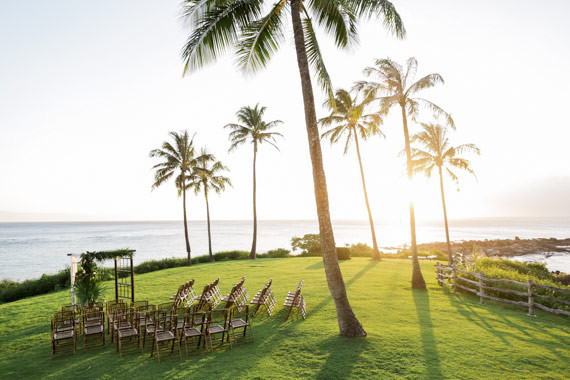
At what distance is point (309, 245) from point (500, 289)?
2215 cm

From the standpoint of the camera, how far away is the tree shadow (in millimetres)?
5324

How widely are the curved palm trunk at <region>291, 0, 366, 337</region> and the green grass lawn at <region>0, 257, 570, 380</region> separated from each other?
416 mm

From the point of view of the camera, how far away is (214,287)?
421 inches

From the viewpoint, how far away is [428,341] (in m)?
6.86

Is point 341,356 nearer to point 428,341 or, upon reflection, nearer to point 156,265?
point 428,341

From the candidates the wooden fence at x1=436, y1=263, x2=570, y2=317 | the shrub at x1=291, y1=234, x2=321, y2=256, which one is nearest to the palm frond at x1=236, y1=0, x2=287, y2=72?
the wooden fence at x1=436, y1=263, x2=570, y2=317

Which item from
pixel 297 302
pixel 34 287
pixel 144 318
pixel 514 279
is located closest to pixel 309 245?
pixel 514 279

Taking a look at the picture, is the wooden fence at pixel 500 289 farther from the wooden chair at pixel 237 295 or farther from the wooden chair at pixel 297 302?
the wooden chair at pixel 237 295

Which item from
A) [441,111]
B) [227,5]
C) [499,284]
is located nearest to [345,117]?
[441,111]

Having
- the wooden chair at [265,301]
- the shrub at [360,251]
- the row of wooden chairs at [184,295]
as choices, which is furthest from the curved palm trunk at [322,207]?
the shrub at [360,251]

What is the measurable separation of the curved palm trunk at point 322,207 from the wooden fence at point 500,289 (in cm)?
711

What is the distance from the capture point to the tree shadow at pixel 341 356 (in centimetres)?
532

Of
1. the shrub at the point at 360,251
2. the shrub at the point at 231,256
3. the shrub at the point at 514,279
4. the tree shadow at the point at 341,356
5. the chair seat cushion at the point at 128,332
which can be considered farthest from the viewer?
the shrub at the point at 231,256

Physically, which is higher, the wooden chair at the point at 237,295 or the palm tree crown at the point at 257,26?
the palm tree crown at the point at 257,26
